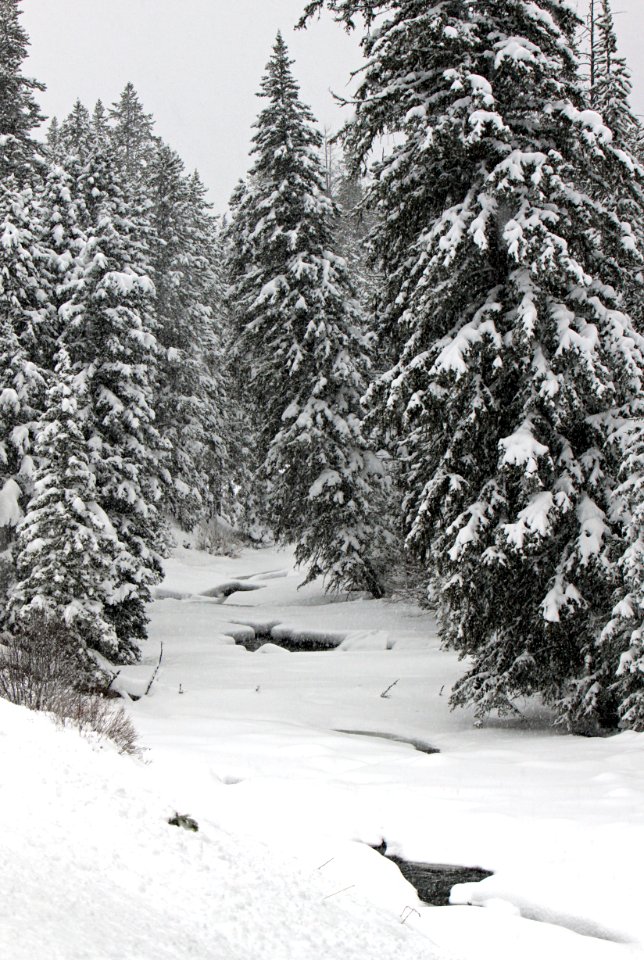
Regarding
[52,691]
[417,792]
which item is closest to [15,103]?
[52,691]

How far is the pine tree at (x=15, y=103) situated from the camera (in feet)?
76.3

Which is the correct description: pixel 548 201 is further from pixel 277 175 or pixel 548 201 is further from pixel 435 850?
pixel 277 175

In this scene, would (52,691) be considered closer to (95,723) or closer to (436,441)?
(95,723)

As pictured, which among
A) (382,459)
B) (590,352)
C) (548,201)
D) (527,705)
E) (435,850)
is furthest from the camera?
(382,459)

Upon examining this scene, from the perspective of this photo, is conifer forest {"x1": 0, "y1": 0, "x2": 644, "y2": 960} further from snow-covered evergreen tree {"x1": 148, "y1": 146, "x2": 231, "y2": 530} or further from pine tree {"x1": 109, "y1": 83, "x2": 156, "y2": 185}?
pine tree {"x1": 109, "y1": 83, "x2": 156, "y2": 185}

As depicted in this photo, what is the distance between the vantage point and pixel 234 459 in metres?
38.4

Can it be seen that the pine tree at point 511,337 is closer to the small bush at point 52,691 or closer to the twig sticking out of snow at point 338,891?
the small bush at point 52,691

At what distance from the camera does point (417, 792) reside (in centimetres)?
732

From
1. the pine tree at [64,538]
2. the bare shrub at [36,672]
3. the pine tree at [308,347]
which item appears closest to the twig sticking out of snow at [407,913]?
the bare shrub at [36,672]

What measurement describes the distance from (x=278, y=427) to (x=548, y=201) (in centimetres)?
1463

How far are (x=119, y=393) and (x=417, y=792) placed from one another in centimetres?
1331

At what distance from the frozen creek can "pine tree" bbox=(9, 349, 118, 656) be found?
1480 millimetres

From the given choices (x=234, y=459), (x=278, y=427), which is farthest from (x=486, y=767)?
(x=234, y=459)

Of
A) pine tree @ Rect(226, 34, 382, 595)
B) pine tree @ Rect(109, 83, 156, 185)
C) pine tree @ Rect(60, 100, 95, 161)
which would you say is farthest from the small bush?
pine tree @ Rect(109, 83, 156, 185)
